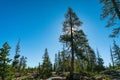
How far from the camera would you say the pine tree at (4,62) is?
3359 centimetres

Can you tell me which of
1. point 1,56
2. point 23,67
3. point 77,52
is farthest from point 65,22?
point 23,67

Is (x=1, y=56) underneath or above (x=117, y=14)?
underneath

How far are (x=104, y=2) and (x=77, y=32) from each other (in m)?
12.3

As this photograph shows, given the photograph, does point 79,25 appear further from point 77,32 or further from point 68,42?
point 68,42

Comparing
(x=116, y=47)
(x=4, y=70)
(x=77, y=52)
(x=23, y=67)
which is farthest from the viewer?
(x=23, y=67)

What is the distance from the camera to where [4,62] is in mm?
34469

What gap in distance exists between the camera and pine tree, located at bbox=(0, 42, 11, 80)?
110 feet

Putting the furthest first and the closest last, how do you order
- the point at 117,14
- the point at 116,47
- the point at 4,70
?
the point at 116,47 < the point at 4,70 < the point at 117,14

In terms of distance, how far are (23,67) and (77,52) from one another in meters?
60.1

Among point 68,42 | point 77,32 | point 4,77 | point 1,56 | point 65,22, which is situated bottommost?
point 4,77

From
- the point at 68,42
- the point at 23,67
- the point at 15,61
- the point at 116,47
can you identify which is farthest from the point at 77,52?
the point at 23,67

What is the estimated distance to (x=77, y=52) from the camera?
31.3 m

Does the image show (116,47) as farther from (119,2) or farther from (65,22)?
(119,2)

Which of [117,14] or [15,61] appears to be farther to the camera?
[15,61]
